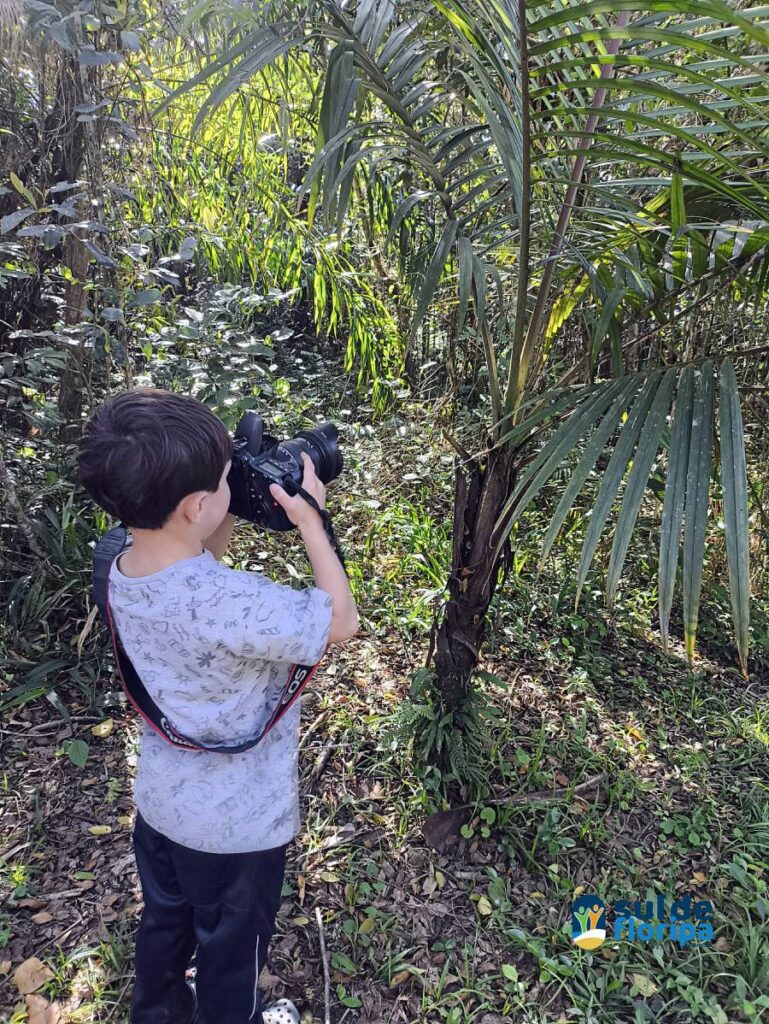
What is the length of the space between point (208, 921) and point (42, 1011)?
56 centimetres

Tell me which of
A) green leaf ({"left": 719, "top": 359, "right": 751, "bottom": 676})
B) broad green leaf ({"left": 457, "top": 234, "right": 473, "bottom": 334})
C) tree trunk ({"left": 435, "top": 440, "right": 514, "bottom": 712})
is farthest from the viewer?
tree trunk ({"left": 435, "top": 440, "right": 514, "bottom": 712})

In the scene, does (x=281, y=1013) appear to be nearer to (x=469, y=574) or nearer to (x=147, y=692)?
(x=147, y=692)

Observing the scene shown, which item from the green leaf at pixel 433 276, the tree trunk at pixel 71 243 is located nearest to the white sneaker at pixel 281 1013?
the green leaf at pixel 433 276

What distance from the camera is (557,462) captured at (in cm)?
107

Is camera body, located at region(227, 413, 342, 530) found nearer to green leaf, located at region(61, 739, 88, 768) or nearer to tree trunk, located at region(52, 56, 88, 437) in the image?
green leaf, located at region(61, 739, 88, 768)

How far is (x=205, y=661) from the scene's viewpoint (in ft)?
3.00

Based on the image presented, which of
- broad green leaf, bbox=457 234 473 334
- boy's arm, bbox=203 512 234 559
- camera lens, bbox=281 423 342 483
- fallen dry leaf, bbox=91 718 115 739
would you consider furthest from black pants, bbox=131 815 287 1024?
broad green leaf, bbox=457 234 473 334

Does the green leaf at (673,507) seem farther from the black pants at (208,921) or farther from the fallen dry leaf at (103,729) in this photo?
the fallen dry leaf at (103,729)

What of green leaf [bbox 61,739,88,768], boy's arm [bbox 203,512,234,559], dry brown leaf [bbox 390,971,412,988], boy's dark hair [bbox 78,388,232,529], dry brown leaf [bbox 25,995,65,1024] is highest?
boy's dark hair [bbox 78,388,232,529]

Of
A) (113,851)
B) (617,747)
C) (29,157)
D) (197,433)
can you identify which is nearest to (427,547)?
(617,747)

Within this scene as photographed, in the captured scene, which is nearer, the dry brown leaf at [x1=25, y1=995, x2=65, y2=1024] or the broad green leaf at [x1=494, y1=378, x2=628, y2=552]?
the broad green leaf at [x1=494, y1=378, x2=628, y2=552]

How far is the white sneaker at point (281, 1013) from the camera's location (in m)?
1.29

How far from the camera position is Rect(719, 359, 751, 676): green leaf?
827 millimetres

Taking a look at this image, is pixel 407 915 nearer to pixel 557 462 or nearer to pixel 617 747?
pixel 617 747
